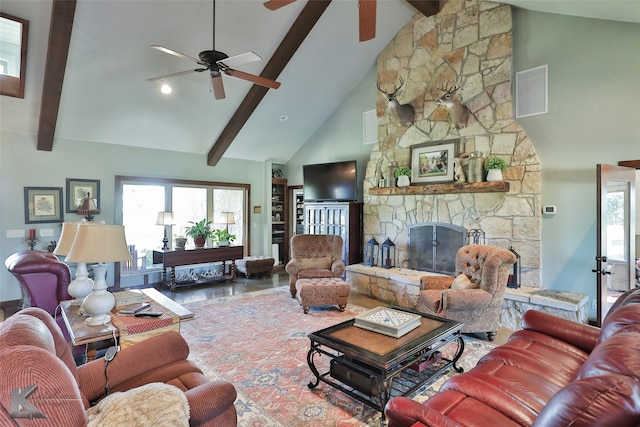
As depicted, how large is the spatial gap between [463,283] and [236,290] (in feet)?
12.8

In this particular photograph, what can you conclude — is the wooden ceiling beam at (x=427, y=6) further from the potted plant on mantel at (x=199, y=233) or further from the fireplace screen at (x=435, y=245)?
the potted plant on mantel at (x=199, y=233)

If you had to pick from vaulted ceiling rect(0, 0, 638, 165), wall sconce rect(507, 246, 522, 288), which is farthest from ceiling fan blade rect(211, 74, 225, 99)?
wall sconce rect(507, 246, 522, 288)

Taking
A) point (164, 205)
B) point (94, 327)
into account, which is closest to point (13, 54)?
point (164, 205)

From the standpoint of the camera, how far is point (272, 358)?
3.22 metres

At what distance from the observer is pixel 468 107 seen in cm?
502

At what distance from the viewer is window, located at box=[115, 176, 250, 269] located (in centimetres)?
618

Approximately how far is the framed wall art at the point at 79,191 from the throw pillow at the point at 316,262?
379 centimetres

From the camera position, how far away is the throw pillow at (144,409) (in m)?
1.17

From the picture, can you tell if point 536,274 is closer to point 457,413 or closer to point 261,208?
point 457,413

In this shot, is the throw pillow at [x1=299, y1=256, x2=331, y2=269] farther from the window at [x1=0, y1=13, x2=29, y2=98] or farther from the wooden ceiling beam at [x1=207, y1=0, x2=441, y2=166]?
the window at [x1=0, y1=13, x2=29, y2=98]

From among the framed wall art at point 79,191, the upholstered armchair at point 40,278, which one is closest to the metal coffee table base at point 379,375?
Answer: the upholstered armchair at point 40,278

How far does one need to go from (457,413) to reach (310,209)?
552cm

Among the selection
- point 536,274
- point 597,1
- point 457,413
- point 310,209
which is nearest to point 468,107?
point 597,1

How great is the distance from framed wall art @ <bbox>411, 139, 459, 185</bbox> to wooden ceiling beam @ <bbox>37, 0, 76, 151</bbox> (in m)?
5.03
